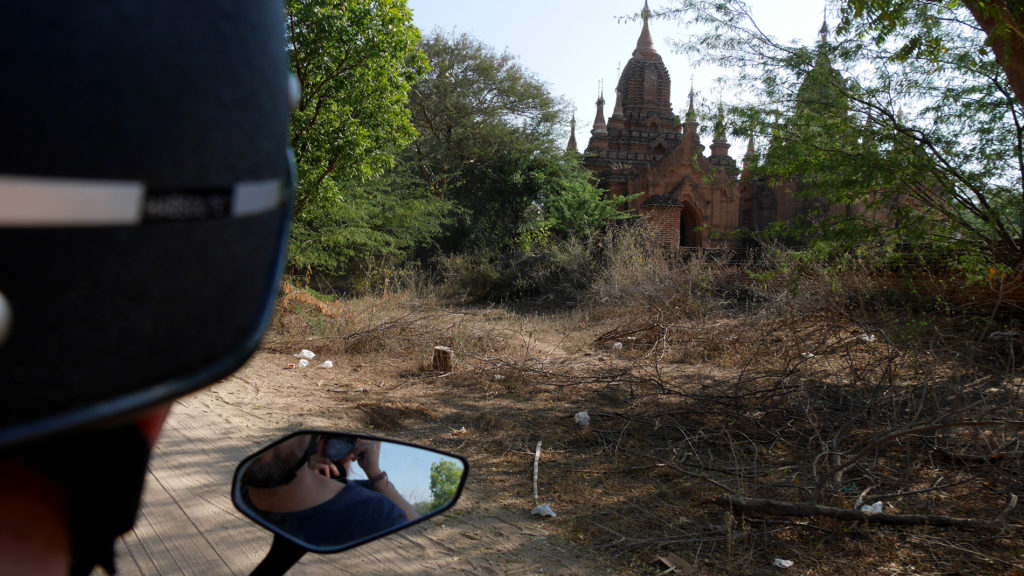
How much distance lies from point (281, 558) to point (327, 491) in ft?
0.36

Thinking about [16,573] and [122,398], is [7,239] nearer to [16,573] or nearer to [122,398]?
[122,398]

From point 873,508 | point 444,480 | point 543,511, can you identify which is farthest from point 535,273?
point 444,480

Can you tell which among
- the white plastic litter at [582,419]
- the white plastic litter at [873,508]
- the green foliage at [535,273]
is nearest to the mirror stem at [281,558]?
the white plastic litter at [873,508]

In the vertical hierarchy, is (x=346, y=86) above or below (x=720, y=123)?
above

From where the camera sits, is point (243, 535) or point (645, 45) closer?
point (243, 535)

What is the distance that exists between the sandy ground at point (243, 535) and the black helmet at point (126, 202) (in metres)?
1.77

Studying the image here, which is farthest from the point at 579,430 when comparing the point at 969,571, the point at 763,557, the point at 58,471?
the point at 58,471

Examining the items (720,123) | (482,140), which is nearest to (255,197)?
(720,123)

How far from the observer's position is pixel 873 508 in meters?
3.54

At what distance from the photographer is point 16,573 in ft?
1.26

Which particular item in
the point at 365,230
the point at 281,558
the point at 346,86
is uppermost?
the point at 346,86

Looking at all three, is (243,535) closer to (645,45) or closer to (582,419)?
(582,419)

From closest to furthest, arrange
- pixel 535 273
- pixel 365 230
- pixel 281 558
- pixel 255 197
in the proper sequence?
pixel 255 197 → pixel 281 558 → pixel 365 230 → pixel 535 273

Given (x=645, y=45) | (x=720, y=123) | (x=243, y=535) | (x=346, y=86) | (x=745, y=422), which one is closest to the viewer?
(x=243, y=535)
